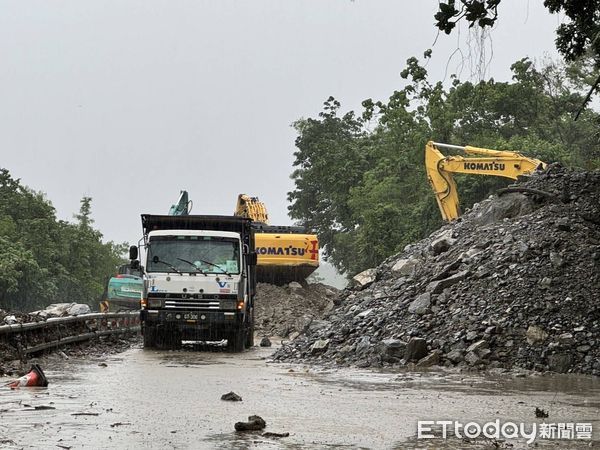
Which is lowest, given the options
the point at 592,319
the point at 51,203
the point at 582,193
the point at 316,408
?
the point at 316,408

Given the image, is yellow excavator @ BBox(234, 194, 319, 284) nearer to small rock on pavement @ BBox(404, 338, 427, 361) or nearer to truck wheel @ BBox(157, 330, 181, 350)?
truck wheel @ BBox(157, 330, 181, 350)

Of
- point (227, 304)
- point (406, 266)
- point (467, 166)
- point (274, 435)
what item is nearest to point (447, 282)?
point (406, 266)

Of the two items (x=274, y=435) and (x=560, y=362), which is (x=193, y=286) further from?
(x=274, y=435)

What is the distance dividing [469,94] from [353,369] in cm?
4451

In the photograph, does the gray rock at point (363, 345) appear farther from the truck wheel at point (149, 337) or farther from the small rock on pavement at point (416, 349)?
the truck wheel at point (149, 337)

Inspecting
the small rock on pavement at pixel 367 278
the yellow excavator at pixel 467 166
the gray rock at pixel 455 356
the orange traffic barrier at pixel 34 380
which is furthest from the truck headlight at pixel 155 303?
the yellow excavator at pixel 467 166

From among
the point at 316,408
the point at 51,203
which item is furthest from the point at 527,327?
the point at 51,203

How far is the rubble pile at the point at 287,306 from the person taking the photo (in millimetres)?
42344

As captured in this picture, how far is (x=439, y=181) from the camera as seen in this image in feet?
125

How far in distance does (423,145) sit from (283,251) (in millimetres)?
20497

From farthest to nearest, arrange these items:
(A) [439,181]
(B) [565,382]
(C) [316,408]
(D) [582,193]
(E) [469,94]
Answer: (E) [469,94], (A) [439,181], (D) [582,193], (B) [565,382], (C) [316,408]

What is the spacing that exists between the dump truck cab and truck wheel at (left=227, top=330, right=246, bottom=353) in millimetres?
29

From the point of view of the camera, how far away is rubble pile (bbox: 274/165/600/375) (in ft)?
61.7

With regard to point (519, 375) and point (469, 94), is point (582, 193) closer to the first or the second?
point (519, 375)
